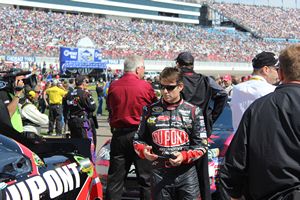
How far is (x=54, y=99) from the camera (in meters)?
14.0

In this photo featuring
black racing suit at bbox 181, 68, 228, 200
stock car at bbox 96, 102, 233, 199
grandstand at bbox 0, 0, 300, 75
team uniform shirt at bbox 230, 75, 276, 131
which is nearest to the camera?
team uniform shirt at bbox 230, 75, 276, 131

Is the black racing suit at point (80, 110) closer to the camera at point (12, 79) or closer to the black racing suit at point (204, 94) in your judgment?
the camera at point (12, 79)

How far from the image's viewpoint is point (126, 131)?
508 cm

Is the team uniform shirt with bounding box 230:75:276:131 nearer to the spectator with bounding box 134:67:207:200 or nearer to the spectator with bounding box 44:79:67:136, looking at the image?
the spectator with bounding box 134:67:207:200

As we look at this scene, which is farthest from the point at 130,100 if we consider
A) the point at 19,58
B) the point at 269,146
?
the point at 19,58

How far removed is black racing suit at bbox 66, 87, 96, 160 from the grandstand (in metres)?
35.5

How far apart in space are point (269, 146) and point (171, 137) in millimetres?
1595

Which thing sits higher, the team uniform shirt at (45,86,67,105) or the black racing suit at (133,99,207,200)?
the black racing suit at (133,99,207,200)

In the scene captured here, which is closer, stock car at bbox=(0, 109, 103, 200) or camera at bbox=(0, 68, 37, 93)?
stock car at bbox=(0, 109, 103, 200)

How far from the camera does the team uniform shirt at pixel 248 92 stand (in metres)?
4.31

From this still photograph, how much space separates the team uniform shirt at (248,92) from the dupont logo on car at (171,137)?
0.74 meters

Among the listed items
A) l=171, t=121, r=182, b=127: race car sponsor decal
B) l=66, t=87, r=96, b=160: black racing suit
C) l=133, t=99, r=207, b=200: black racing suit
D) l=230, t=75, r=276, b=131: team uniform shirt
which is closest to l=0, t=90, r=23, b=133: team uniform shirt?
l=133, t=99, r=207, b=200: black racing suit

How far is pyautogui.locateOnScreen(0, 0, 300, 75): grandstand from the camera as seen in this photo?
55.1m

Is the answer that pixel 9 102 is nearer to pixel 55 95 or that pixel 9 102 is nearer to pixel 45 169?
pixel 45 169
